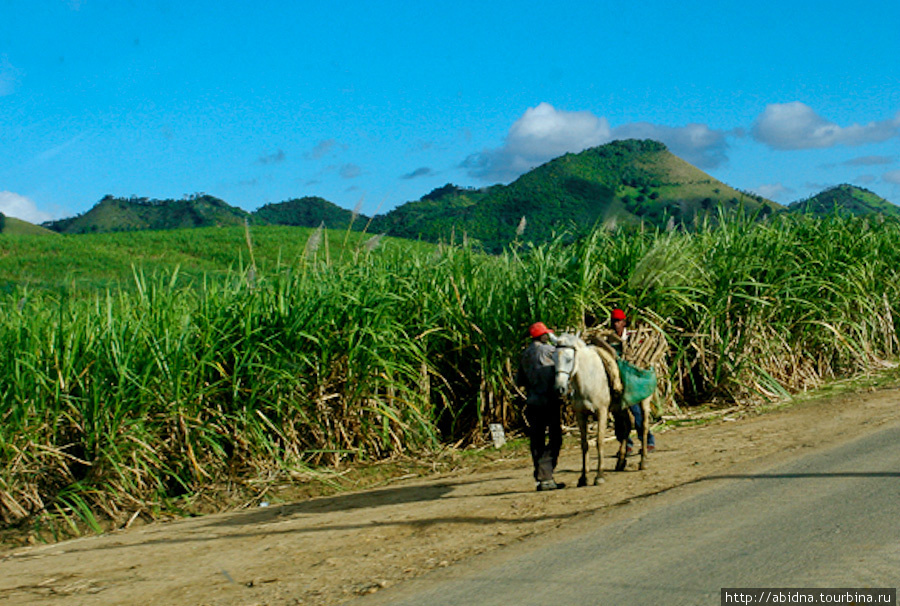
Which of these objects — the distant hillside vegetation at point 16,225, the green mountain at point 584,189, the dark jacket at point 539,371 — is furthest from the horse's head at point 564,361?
the distant hillside vegetation at point 16,225

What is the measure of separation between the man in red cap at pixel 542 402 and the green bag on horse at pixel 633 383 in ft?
2.39

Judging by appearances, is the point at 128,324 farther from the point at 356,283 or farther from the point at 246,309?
the point at 356,283

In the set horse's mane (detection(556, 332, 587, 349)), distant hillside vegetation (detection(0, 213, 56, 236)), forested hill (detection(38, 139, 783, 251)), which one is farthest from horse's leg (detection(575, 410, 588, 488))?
distant hillside vegetation (detection(0, 213, 56, 236))

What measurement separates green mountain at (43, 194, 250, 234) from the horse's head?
115639mm

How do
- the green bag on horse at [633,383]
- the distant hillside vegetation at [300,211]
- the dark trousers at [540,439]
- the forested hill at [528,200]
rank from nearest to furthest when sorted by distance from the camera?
1. the dark trousers at [540,439]
2. the green bag on horse at [633,383]
3. the forested hill at [528,200]
4. the distant hillside vegetation at [300,211]

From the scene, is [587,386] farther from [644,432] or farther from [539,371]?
[644,432]

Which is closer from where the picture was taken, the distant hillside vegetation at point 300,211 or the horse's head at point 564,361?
the horse's head at point 564,361

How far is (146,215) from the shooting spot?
127 meters

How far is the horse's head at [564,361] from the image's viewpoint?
6.24 meters

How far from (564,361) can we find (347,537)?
2092 mm

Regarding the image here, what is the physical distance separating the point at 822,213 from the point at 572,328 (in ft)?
23.0

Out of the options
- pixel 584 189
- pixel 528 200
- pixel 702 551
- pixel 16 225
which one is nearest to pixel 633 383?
pixel 702 551

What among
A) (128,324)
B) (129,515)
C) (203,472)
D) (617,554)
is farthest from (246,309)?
(617,554)

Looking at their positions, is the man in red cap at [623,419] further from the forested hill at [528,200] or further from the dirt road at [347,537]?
the forested hill at [528,200]
